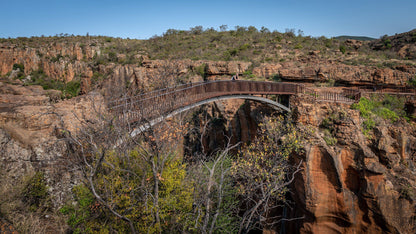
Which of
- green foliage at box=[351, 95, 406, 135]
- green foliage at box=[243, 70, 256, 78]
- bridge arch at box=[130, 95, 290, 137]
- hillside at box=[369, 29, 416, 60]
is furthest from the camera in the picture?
hillside at box=[369, 29, 416, 60]

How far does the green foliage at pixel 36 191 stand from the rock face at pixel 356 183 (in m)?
11.1

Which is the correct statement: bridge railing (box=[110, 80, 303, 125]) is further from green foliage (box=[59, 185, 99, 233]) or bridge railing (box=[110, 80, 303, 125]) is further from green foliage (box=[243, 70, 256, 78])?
green foliage (box=[243, 70, 256, 78])

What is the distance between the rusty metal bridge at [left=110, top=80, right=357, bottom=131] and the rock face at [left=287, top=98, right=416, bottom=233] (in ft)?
10.4

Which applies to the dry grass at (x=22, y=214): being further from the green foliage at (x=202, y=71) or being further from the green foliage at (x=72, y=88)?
the green foliage at (x=202, y=71)

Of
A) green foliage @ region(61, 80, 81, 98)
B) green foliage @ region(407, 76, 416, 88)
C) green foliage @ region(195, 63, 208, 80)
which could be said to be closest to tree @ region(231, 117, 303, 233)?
green foliage @ region(407, 76, 416, 88)

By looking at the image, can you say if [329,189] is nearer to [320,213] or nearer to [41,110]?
[320,213]

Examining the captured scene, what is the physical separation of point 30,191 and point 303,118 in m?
13.1

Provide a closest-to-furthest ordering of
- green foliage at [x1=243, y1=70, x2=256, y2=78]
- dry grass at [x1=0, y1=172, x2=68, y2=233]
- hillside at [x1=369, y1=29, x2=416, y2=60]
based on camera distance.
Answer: dry grass at [x1=0, y1=172, x2=68, y2=233]
green foliage at [x1=243, y1=70, x2=256, y2=78]
hillside at [x1=369, y1=29, x2=416, y2=60]

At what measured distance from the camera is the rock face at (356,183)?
396 inches

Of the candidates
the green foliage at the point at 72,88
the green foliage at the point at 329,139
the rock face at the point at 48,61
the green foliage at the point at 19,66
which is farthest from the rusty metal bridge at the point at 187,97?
the green foliage at the point at 19,66

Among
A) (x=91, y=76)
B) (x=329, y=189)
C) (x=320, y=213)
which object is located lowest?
(x=320, y=213)

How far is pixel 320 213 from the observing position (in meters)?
10.7

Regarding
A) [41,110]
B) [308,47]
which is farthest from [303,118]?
[308,47]

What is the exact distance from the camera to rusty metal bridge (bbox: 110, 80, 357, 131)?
28.8 feet
